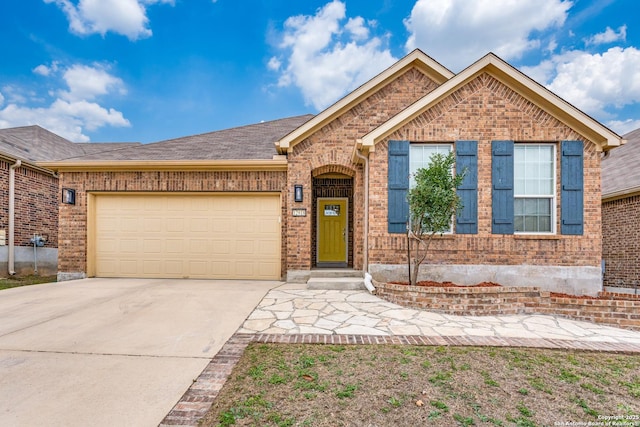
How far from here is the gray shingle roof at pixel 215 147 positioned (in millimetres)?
7883

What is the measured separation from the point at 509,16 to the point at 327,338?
37.4 feet

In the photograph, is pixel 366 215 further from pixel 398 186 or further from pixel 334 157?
pixel 334 157

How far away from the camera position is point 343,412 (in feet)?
7.62

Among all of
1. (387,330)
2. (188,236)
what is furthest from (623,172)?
(188,236)

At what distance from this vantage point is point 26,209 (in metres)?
9.83

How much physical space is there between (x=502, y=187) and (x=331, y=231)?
4695 millimetres

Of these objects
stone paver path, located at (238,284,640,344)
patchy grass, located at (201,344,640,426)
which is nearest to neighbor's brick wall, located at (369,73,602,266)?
stone paver path, located at (238,284,640,344)

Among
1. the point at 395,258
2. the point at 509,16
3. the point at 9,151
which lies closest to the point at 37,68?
the point at 9,151

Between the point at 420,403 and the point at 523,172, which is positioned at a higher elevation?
the point at 523,172

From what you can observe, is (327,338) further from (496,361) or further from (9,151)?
(9,151)

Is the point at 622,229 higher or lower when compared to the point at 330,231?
higher

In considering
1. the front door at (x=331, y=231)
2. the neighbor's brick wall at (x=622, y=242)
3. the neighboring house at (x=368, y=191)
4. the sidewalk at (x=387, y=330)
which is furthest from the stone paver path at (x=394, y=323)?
the neighbor's brick wall at (x=622, y=242)

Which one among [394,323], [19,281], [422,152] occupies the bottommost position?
[19,281]

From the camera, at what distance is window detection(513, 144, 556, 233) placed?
640 centimetres
